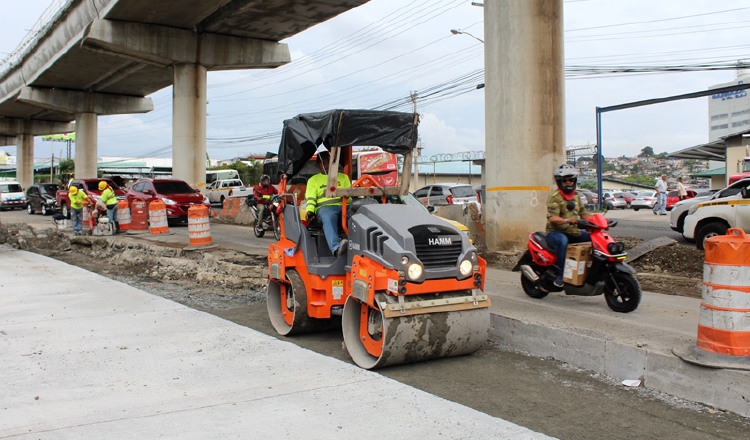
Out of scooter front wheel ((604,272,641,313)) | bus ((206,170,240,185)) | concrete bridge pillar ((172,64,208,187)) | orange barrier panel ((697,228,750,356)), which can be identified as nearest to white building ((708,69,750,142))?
bus ((206,170,240,185))

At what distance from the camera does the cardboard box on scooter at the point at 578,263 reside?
7195 mm

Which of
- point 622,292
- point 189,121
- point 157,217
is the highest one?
point 189,121

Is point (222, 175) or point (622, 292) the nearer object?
point (622, 292)

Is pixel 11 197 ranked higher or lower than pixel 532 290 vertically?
higher

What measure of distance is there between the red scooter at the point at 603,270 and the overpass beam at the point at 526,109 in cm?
482

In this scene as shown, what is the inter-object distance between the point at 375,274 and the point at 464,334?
3.45 ft

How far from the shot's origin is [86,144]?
1868 inches

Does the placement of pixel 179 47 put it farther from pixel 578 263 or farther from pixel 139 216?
pixel 578 263

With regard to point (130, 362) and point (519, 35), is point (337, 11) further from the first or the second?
point (130, 362)

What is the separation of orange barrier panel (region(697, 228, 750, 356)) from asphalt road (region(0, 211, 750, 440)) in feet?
1.83

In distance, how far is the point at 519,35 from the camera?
12383mm

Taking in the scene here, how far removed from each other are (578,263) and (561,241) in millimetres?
366

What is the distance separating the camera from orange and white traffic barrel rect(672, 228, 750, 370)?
4.68 m

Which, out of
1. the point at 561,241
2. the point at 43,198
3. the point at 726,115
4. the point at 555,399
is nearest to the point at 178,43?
the point at 43,198
